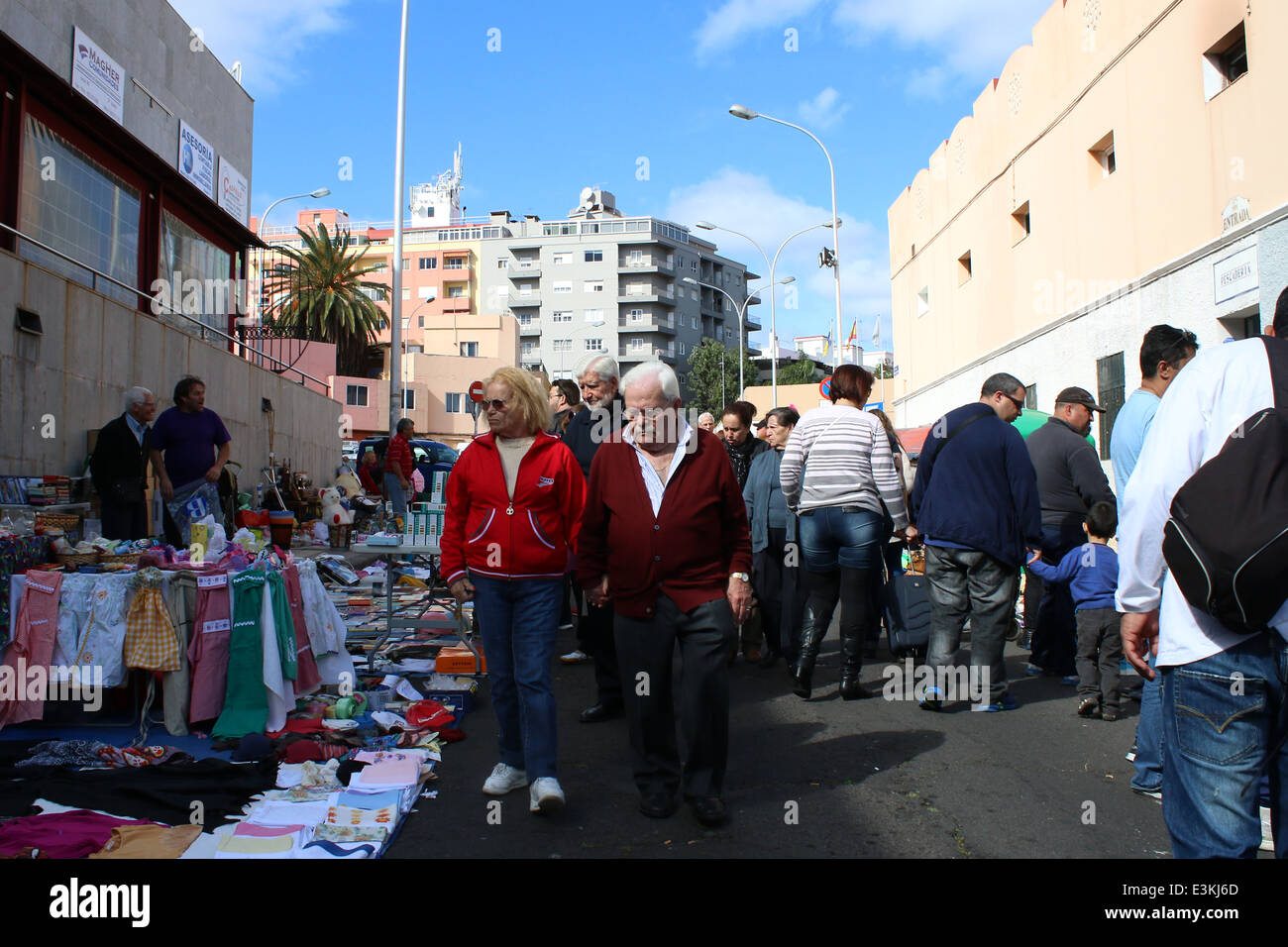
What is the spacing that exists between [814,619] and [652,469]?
2.51m

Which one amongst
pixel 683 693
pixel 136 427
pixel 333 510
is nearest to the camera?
pixel 683 693

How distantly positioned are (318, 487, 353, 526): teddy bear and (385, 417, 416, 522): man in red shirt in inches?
33.4

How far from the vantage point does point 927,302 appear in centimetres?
2388

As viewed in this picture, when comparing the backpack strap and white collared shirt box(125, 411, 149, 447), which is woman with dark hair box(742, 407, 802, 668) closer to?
the backpack strap

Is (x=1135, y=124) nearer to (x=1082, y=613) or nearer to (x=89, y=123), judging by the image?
(x=1082, y=613)

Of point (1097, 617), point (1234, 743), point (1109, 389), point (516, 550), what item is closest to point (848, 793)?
point (516, 550)

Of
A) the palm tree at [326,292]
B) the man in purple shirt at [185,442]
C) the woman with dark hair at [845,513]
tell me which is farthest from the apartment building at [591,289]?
the woman with dark hair at [845,513]

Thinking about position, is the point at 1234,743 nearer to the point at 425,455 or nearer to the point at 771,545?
the point at 771,545

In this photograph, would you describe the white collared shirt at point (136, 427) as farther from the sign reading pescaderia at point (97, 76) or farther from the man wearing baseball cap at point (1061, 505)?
the man wearing baseball cap at point (1061, 505)

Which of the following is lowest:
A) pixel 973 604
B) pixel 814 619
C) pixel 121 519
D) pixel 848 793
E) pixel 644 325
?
pixel 848 793

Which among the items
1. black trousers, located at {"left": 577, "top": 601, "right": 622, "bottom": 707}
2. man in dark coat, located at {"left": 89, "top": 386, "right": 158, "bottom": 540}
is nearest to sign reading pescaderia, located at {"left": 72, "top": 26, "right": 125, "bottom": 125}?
man in dark coat, located at {"left": 89, "top": 386, "right": 158, "bottom": 540}

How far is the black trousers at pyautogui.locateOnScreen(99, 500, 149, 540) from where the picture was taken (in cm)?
838

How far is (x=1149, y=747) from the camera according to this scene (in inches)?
173
